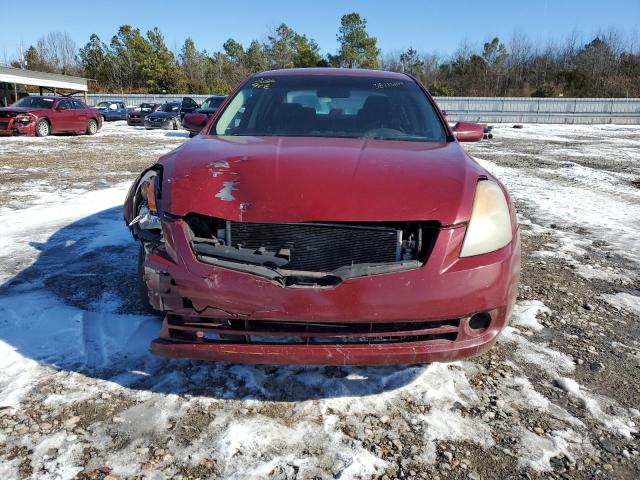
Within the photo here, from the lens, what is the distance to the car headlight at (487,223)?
77.4 inches

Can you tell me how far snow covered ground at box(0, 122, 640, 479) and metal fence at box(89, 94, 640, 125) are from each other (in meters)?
27.1

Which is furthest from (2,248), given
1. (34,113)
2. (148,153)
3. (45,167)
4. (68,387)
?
(34,113)

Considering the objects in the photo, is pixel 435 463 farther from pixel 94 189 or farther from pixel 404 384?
pixel 94 189

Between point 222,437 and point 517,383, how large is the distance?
4.59 ft

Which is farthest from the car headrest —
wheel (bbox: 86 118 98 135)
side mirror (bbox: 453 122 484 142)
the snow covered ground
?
wheel (bbox: 86 118 98 135)

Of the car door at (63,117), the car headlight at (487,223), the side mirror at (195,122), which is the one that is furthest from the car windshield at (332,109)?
the car door at (63,117)

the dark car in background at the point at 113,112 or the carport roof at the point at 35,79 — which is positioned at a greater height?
the carport roof at the point at 35,79

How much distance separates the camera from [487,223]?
2.05m

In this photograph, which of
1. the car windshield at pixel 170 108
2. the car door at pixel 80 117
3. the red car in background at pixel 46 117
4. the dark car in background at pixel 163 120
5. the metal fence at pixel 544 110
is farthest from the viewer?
the metal fence at pixel 544 110

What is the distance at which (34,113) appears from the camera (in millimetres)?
15336

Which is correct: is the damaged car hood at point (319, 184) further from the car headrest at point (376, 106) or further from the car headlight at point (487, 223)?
the car headrest at point (376, 106)

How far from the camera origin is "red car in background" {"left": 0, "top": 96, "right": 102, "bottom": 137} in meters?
14.9

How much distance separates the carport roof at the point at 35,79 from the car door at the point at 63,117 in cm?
1165

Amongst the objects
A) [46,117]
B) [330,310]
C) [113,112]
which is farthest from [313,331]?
[113,112]
